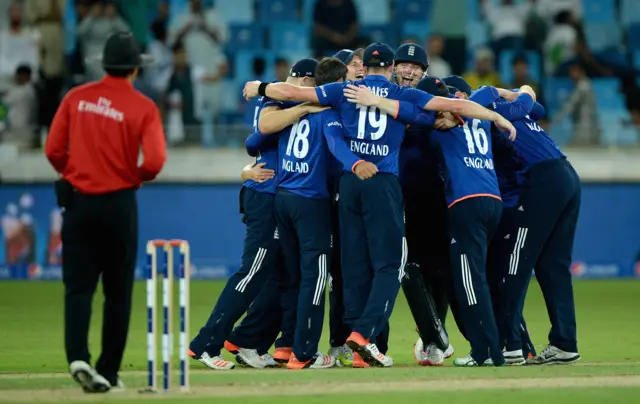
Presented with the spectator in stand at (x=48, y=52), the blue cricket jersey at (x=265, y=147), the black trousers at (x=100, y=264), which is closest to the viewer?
the black trousers at (x=100, y=264)

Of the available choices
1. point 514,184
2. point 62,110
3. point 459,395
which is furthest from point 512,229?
point 62,110

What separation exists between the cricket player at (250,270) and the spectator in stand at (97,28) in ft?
34.6

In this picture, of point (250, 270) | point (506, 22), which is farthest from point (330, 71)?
point (506, 22)

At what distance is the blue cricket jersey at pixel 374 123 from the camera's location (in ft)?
30.3

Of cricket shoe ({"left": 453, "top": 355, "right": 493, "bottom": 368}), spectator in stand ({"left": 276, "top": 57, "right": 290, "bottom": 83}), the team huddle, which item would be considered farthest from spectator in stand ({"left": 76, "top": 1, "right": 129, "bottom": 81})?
cricket shoe ({"left": 453, "top": 355, "right": 493, "bottom": 368})

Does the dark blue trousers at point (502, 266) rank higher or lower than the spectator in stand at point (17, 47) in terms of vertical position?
lower

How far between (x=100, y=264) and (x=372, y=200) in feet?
7.59

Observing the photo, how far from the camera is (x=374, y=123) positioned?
928 centimetres

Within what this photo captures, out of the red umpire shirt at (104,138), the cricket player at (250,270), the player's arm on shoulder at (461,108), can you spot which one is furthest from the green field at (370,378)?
the player's arm on shoulder at (461,108)

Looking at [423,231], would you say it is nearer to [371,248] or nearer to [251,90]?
[371,248]

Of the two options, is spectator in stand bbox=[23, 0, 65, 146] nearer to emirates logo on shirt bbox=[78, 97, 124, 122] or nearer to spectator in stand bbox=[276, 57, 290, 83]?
spectator in stand bbox=[276, 57, 290, 83]

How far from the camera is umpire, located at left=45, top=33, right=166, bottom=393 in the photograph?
299 inches

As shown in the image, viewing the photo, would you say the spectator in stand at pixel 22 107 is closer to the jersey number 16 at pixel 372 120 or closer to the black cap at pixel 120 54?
the jersey number 16 at pixel 372 120

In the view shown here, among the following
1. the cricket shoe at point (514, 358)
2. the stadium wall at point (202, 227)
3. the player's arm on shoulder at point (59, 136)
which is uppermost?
the player's arm on shoulder at point (59, 136)
